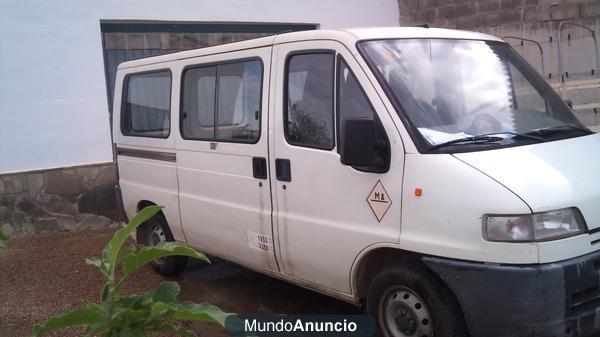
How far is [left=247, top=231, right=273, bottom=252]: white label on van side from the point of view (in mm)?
4277

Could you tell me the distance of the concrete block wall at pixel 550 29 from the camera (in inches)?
280

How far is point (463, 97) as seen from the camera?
363cm

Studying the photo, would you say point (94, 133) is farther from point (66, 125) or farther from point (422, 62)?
point (422, 62)

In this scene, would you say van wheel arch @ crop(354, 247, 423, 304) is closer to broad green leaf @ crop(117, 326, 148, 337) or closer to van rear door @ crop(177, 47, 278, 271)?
van rear door @ crop(177, 47, 278, 271)

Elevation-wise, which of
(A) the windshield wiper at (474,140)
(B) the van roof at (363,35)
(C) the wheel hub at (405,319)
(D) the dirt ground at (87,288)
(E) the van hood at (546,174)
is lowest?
(D) the dirt ground at (87,288)

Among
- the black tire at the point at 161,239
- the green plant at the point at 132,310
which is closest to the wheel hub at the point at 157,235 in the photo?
the black tire at the point at 161,239

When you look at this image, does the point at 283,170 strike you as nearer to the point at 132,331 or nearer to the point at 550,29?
the point at 132,331

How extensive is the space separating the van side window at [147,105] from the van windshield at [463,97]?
236 cm

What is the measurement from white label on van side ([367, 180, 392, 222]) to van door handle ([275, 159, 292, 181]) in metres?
0.72

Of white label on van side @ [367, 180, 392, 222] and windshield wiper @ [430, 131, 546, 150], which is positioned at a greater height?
windshield wiper @ [430, 131, 546, 150]

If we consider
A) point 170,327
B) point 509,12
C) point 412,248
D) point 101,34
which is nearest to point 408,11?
point 509,12

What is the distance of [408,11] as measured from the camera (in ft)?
31.9

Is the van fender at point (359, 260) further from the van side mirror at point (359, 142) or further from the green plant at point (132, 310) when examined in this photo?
the green plant at point (132, 310)

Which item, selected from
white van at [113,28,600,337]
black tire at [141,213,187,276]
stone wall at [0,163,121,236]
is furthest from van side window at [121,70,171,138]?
stone wall at [0,163,121,236]
